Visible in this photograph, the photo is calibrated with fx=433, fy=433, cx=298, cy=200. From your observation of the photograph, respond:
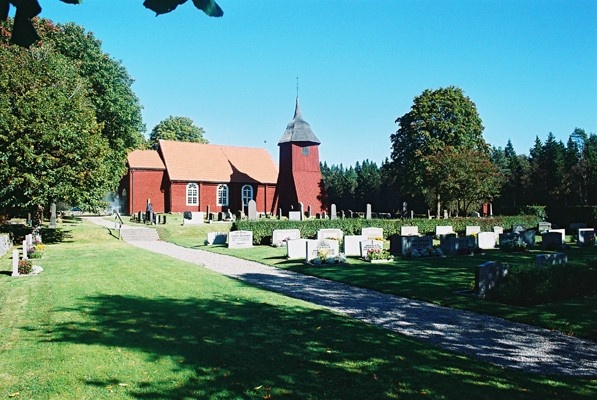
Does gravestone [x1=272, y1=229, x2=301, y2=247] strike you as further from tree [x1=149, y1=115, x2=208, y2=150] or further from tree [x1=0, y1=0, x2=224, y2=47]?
tree [x1=149, y1=115, x2=208, y2=150]

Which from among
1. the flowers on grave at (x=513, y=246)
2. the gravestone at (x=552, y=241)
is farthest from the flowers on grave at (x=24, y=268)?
the gravestone at (x=552, y=241)

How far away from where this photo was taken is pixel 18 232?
27.7 metres

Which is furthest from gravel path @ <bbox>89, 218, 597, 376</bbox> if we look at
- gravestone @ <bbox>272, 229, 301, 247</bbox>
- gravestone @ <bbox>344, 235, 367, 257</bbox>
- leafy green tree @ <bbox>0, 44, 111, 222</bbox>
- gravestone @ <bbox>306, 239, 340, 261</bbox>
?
leafy green tree @ <bbox>0, 44, 111, 222</bbox>

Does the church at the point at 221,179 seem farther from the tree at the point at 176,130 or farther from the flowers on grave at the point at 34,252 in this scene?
the flowers on grave at the point at 34,252

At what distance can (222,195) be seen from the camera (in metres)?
50.9

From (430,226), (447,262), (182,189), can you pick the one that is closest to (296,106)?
(182,189)

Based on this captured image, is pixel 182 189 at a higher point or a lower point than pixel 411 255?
higher

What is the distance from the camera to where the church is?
157ft

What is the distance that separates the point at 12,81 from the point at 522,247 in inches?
1209

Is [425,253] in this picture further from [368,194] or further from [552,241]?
[368,194]

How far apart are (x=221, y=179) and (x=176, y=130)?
25695mm

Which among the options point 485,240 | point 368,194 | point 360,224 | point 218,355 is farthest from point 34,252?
point 368,194

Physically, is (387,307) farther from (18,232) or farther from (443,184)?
(443,184)

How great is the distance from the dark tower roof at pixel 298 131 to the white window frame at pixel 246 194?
6527 mm
